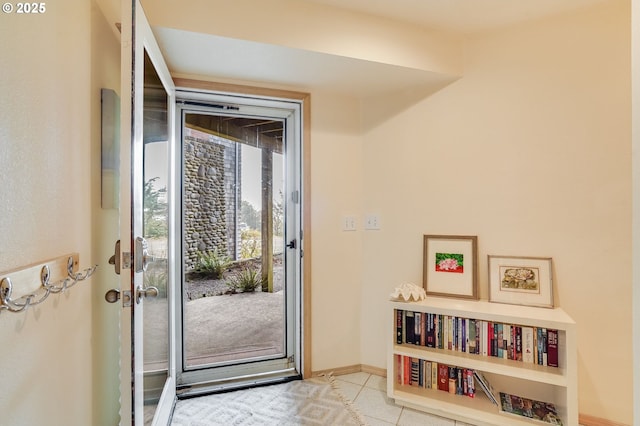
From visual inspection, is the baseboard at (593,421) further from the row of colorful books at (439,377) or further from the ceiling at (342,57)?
the ceiling at (342,57)

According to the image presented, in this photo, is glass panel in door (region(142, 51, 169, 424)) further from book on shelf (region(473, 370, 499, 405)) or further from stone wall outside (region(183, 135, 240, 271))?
book on shelf (region(473, 370, 499, 405))

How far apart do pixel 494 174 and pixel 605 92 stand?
2.26 feet

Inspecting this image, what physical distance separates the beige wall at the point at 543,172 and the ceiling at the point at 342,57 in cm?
15

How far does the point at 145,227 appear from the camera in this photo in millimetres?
1425

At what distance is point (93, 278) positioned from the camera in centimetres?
122

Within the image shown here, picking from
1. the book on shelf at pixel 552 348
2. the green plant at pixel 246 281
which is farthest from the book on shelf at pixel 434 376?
the green plant at pixel 246 281

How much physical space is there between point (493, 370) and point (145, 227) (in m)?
1.96

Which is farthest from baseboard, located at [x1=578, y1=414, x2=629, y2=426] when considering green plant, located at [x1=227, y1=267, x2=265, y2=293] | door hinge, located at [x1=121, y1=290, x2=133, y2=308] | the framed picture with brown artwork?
door hinge, located at [x1=121, y1=290, x2=133, y2=308]

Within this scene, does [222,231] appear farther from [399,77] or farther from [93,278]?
[399,77]

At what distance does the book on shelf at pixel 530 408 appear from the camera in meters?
1.76
